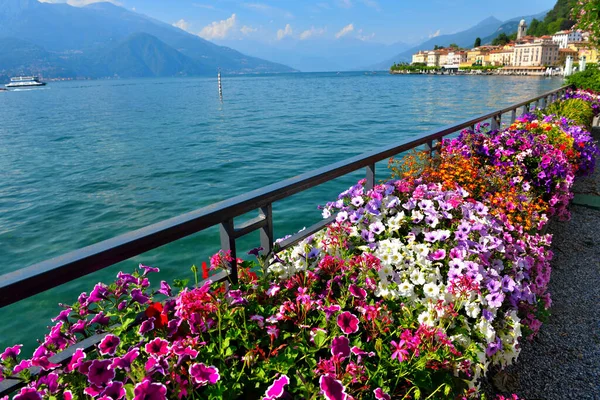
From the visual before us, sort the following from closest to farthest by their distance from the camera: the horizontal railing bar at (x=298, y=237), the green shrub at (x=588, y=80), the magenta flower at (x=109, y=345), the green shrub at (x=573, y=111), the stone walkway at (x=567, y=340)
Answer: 1. the magenta flower at (x=109, y=345)
2. the horizontal railing bar at (x=298, y=237)
3. the stone walkway at (x=567, y=340)
4. the green shrub at (x=573, y=111)
5. the green shrub at (x=588, y=80)

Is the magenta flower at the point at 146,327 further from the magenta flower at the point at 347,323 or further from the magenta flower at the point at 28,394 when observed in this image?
the magenta flower at the point at 347,323

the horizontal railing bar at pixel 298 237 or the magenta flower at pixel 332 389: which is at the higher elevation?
the horizontal railing bar at pixel 298 237

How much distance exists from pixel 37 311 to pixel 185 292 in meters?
6.09

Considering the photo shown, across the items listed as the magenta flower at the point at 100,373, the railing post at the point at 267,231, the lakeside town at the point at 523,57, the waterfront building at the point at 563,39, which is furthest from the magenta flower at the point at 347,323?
the waterfront building at the point at 563,39

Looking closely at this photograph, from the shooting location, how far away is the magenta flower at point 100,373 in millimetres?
1371

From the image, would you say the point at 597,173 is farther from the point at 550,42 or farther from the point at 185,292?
the point at 550,42

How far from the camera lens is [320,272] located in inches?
90.3

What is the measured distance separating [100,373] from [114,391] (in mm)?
88

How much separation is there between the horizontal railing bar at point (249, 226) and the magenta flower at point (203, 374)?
76cm

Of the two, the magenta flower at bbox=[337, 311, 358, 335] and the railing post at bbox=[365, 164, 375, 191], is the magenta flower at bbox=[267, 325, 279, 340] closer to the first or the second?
the magenta flower at bbox=[337, 311, 358, 335]

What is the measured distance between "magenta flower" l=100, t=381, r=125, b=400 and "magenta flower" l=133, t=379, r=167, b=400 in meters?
0.11

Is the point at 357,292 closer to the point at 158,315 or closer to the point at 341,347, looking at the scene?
the point at 341,347

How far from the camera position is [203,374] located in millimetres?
1407

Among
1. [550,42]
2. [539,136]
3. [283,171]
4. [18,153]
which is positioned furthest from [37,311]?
[550,42]
